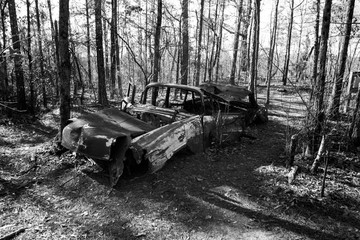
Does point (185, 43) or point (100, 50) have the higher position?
point (185, 43)

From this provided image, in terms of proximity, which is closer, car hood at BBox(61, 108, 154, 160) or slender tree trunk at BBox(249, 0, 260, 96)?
car hood at BBox(61, 108, 154, 160)

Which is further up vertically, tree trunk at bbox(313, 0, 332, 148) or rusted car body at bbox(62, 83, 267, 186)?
tree trunk at bbox(313, 0, 332, 148)

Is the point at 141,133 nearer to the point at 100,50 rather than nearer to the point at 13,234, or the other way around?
the point at 13,234

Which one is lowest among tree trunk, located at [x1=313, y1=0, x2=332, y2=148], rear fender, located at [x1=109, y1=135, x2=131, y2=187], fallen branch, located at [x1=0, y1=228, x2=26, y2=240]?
fallen branch, located at [x1=0, y1=228, x2=26, y2=240]

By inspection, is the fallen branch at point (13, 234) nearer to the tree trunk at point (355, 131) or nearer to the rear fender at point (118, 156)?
the rear fender at point (118, 156)

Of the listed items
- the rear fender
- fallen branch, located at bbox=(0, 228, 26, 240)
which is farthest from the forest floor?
the rear fender

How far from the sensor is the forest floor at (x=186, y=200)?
3.30 m

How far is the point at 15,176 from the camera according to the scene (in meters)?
5.00

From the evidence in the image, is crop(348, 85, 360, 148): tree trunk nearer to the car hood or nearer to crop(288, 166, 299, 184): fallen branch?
crop(288, 166, 299, 184): fallen branch

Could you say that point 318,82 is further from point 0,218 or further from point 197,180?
point 0,218

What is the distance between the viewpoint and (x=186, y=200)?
13.0ft

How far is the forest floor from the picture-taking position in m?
3.30

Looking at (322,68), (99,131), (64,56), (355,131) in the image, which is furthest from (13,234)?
(355,131)

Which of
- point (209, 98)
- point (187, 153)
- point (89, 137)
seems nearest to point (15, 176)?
point (89, 137)
